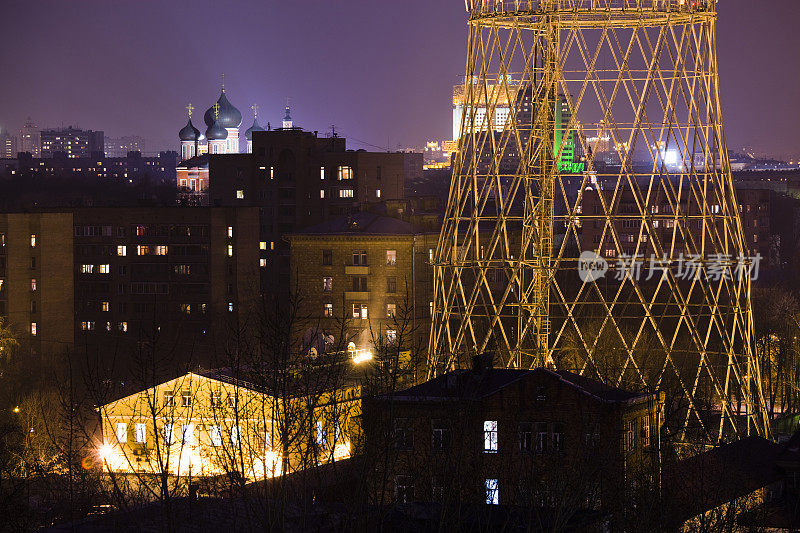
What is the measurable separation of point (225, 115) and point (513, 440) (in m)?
134

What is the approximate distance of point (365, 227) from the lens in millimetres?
61188

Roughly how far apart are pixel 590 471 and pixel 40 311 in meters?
56.9

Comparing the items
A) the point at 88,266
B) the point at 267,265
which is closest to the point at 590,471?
the point at 88,266

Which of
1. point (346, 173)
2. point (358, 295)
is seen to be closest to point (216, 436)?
point (358, 295)

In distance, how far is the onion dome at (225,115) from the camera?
15438cm

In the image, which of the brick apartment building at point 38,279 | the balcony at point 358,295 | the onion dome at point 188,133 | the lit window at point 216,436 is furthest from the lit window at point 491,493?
the onion dome at point 188,133

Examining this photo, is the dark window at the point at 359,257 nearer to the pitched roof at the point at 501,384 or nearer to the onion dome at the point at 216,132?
the pitched roof at the point at 501,384

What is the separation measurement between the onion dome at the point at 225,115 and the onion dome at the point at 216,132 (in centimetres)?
45

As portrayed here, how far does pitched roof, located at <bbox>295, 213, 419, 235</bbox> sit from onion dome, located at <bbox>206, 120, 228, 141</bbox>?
9195 centimetres

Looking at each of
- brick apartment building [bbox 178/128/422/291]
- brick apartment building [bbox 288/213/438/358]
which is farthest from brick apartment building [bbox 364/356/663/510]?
brick apartment building [bbox 178/128/422/291]

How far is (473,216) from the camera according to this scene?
33.4 meters

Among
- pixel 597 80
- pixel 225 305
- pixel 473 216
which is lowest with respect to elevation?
pixel 225 305

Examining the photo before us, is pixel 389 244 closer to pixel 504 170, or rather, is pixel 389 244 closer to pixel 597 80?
pixel 597 80

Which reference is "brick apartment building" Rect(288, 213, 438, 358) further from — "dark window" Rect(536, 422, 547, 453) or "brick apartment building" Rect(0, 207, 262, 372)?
"dark window" Rect(536, 422, 547, 453)
